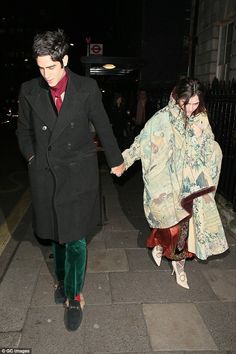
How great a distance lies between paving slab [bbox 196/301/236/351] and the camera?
2.71 metres

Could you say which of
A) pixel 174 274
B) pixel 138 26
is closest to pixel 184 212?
pixel 174 274

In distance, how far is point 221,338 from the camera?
2.74 meters

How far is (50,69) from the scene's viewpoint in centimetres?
242

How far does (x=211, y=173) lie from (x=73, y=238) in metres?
1.36

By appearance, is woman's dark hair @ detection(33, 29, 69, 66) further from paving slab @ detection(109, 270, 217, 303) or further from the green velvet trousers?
paving slab @ detection(109, 270, 217, 303)

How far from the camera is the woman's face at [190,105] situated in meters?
3.10

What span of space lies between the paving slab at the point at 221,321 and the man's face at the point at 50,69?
7.12 feet

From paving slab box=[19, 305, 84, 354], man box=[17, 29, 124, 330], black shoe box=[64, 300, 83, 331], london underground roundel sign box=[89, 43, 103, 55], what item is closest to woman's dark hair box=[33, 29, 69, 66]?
man box=[17, 29, 124, 330]

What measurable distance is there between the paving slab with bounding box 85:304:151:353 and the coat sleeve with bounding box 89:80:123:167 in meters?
1.23

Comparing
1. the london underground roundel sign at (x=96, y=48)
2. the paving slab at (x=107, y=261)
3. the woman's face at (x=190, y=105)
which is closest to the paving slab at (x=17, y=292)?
the paving slab at (x=107, y=261)

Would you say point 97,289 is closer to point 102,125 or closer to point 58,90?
point 102,125

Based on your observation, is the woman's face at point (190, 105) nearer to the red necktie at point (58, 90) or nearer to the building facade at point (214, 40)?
the red necktie at point (58, 90)

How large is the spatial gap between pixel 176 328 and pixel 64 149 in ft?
5.30

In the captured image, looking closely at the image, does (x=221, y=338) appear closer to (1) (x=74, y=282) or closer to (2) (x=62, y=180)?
(1) (x=74, y=282)
